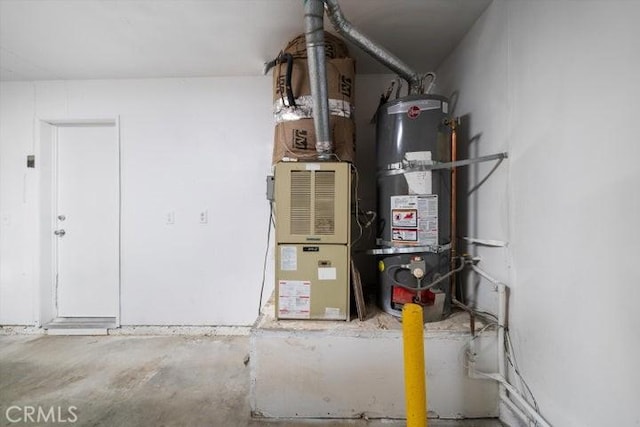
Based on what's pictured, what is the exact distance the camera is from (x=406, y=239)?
149 cm

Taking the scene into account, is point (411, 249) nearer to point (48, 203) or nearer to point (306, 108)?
point (306, 108)

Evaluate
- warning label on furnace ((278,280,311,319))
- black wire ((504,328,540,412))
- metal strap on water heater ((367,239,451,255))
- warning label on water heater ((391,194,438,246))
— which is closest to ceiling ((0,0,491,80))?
warning label on water heater ((391,194,438,246))

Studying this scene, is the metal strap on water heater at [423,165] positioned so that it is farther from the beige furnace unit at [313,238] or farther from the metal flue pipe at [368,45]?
the metal flue pipe at [368,45]

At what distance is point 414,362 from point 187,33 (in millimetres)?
2252

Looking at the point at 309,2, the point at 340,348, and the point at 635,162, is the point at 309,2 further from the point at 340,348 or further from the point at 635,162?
the point at 340,348

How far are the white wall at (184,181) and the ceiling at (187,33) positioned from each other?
0.17m

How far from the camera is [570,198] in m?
1.01

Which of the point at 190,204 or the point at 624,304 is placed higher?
the point at 190,204

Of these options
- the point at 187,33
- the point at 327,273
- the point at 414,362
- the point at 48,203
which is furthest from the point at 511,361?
the point at 48,203

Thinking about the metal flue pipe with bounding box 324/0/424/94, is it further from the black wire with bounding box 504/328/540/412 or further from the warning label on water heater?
the black wire with bounding box 504/328/540/412

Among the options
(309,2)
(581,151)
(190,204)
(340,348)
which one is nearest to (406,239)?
(340,348)

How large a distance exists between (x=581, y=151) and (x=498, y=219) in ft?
1.73

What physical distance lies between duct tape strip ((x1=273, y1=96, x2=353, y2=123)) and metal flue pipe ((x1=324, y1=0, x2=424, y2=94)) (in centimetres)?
33

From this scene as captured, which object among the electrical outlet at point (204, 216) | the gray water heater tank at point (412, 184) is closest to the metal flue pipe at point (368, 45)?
the gray water heater tank at point (412, 184)
